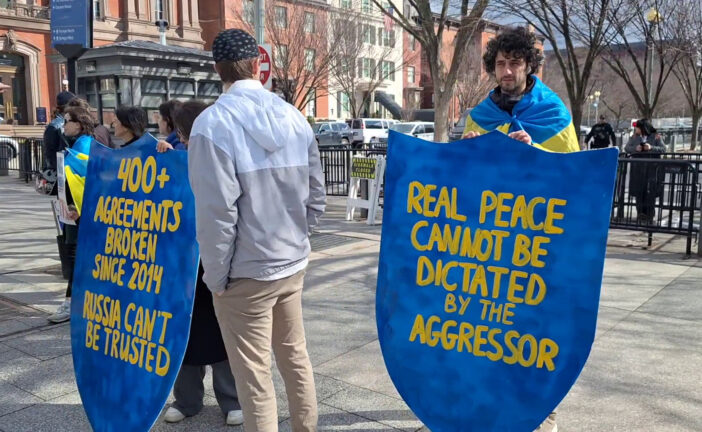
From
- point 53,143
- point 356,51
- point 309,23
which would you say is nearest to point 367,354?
point 53,143

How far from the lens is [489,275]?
8.70ft

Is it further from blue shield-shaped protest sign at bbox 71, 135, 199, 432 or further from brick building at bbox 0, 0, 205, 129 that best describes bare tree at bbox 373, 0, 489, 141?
brick building at bbox 0, 0, 205, 129

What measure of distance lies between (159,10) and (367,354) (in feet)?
134

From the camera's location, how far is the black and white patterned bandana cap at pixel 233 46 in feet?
8.43

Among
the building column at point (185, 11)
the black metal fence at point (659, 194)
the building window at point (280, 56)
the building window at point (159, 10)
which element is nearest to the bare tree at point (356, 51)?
the building window at point (280, 56)

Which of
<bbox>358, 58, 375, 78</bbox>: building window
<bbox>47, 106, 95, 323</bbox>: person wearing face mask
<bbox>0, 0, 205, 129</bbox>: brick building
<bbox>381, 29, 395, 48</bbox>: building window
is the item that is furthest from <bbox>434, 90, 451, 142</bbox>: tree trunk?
<bbox>381, 29, 395, 48</bbox>: building window

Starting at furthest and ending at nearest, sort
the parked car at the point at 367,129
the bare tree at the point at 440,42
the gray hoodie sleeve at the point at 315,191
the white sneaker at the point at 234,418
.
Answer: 1. the parked car at the point at 367,129
2. the bare tree at the point at 440,42
3. the white sneaker at the point at 234,418
4. the gray hoodie sleeve at the point at 315,191

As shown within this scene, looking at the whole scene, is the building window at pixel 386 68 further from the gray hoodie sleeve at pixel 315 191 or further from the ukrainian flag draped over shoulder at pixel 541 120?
the gray hoodie sleeve at pixel 315 191

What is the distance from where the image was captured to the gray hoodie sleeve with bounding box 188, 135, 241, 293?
7.77ft

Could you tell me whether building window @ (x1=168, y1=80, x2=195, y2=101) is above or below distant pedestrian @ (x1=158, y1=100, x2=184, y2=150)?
above

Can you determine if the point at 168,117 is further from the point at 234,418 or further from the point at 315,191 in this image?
the point at 234,418

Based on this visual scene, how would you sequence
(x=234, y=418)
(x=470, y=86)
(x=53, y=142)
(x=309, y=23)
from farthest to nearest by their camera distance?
1. (x=470, y=86)
2. (x=309, y=23)
3. (x=53, y=142)
4. (x=234, y=418)

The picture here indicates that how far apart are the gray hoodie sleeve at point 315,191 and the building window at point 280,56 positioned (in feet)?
92.9

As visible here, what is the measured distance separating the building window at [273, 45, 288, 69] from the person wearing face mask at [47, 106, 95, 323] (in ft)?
85.6
